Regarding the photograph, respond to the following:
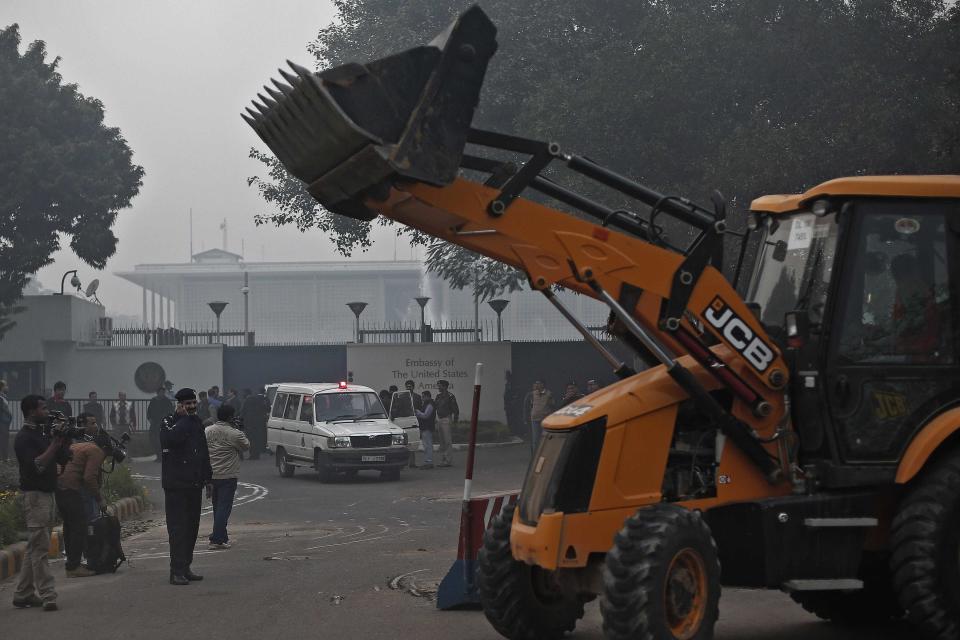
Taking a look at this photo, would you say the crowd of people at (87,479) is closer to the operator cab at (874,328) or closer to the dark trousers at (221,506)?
the dark trousers at (221,506)

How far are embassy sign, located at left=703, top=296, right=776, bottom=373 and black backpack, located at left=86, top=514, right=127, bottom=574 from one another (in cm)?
848

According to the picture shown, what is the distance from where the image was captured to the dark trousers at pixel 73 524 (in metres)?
14.4

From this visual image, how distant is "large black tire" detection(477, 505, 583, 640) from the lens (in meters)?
8.84

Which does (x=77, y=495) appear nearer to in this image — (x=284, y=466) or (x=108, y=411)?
(x=284, y=466)

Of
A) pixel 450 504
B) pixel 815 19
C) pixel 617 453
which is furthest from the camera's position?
pixel 815 19

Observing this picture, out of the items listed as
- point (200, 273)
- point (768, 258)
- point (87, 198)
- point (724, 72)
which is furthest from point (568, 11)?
point (200, 273)

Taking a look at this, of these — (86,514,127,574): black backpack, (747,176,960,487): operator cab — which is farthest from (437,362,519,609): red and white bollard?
(86,514,127,574): black backpack

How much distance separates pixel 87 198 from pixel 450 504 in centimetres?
2348

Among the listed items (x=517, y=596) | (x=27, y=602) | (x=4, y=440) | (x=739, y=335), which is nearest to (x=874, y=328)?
(x=739, y=335)

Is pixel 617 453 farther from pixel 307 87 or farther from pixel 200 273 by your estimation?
pixel 200 273

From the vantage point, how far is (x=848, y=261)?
8633mm

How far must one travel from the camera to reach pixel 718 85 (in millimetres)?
33188

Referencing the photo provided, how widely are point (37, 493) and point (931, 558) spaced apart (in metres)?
7.72

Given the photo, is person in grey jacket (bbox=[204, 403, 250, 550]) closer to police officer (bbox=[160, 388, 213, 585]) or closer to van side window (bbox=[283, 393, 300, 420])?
police officer (bbox=[160, 388, 213, 585])
